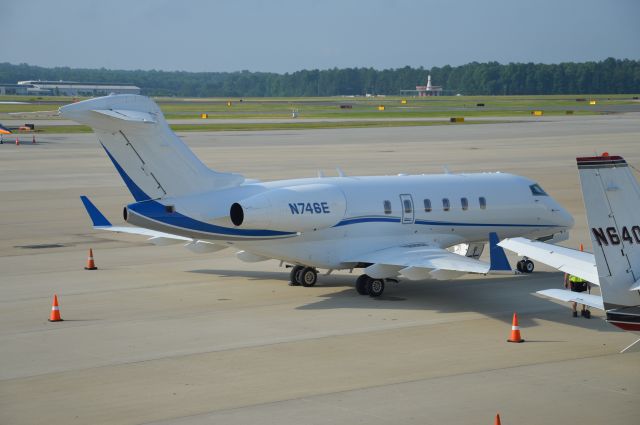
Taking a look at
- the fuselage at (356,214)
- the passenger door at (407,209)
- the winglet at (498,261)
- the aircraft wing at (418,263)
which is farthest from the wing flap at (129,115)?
the winglet at (498,261)

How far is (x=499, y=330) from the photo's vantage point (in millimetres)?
21406

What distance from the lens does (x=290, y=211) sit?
80.9 ft

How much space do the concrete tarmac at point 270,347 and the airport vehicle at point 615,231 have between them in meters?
1.53

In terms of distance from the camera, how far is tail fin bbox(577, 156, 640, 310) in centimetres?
1579

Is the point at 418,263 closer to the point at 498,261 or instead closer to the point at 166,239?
the point at 498,261

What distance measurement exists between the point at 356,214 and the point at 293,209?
6.10 ft

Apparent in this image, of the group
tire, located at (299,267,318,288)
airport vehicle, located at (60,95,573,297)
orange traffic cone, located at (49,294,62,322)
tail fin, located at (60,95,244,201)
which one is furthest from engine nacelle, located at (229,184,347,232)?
orange traffic cone, located at (49,294,62,322)

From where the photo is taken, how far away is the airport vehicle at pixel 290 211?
954 inches

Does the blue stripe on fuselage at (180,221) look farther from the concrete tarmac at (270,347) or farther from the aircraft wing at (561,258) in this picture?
the aircraft wing at (561,258)

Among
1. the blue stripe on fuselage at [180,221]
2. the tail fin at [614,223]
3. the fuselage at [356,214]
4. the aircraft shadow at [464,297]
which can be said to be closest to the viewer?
the tail fin at [614,223]

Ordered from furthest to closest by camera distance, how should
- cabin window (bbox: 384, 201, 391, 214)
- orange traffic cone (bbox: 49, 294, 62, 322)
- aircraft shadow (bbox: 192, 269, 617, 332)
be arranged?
cabin window (bbox: 384, 201, 391, 214)
aircraft shadow (bbox: 192, 269, 617, 332)
orange traffic cone (bbox: 49, 294, 62, 322)

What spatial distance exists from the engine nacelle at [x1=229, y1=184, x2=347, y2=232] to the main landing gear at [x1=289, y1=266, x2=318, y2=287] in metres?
1.84

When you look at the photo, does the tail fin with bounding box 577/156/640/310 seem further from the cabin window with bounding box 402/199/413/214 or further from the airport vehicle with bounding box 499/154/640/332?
the cabin window with bounding box 402/199/413/214

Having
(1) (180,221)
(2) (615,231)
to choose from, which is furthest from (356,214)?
(2) (615,231)
